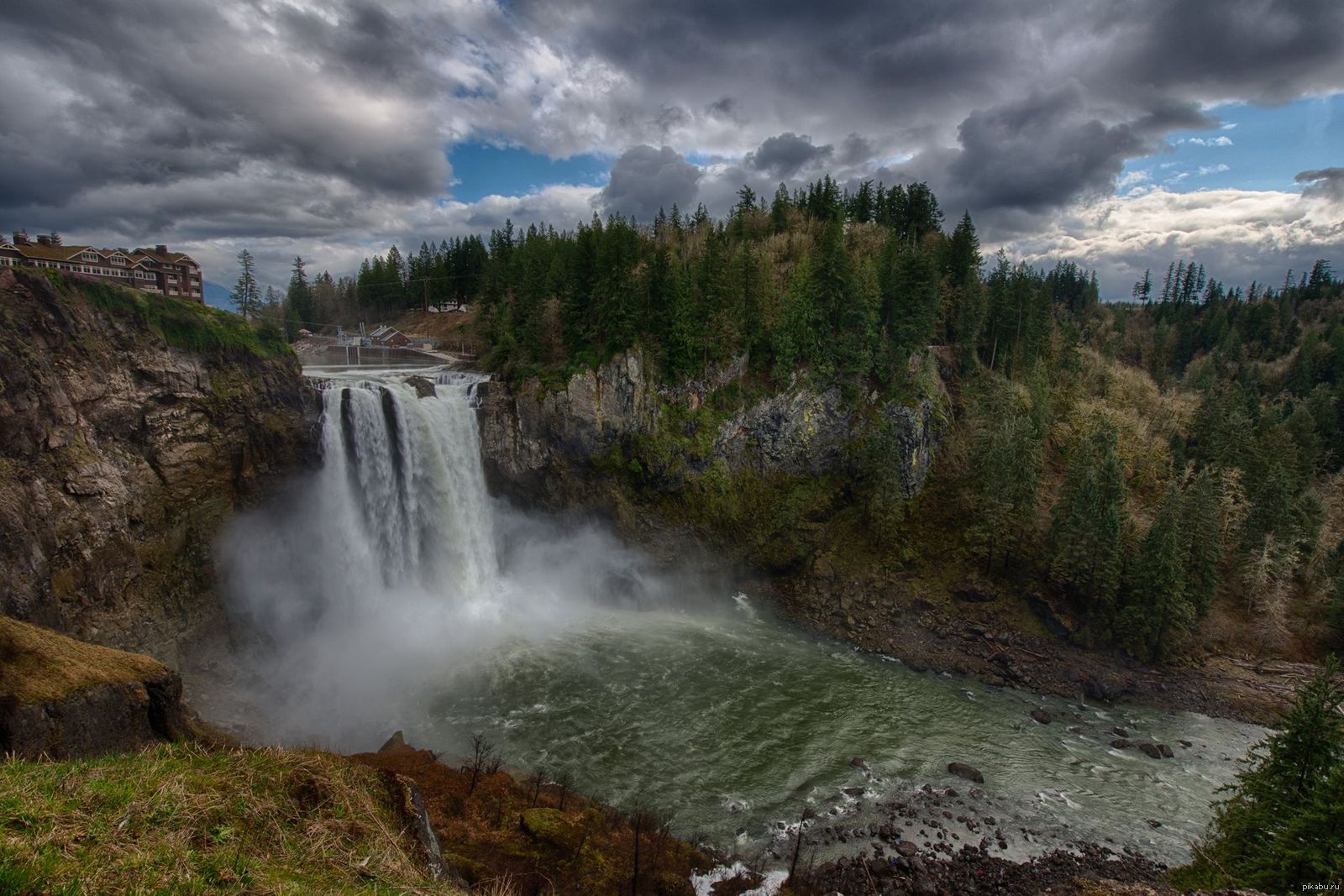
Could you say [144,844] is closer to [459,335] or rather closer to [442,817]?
[442,817]

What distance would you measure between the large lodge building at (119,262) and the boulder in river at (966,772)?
4893cm

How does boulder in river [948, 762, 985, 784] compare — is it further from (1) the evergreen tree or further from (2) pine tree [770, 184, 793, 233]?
(2) pine tree [770, 184, 793, 233]

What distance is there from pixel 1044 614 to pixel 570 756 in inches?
1287

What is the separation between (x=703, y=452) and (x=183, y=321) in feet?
108

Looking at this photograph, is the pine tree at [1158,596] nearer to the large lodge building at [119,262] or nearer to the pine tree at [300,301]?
the large lodge building at [119,262]

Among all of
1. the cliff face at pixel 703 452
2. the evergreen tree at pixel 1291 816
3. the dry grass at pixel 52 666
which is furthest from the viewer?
the cliff face at pixel 703 452

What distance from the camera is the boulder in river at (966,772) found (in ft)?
86.4

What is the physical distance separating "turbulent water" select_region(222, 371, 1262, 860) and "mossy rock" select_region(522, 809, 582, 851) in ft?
14.1

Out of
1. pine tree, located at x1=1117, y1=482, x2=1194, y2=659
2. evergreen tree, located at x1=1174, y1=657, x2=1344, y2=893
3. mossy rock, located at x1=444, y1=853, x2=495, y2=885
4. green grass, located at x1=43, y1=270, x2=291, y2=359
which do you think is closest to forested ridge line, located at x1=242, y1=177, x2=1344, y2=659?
pine tree, located at x1=1117, y1=482, x2=1194, y2=659

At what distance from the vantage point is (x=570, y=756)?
25859mm

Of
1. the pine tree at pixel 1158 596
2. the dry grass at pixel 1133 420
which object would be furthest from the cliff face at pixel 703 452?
the dry grass at pixel 1133 420

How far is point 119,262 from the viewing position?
45.7 meters

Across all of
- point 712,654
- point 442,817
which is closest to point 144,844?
point 442,817

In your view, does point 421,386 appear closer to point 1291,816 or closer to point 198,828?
point 198,828
